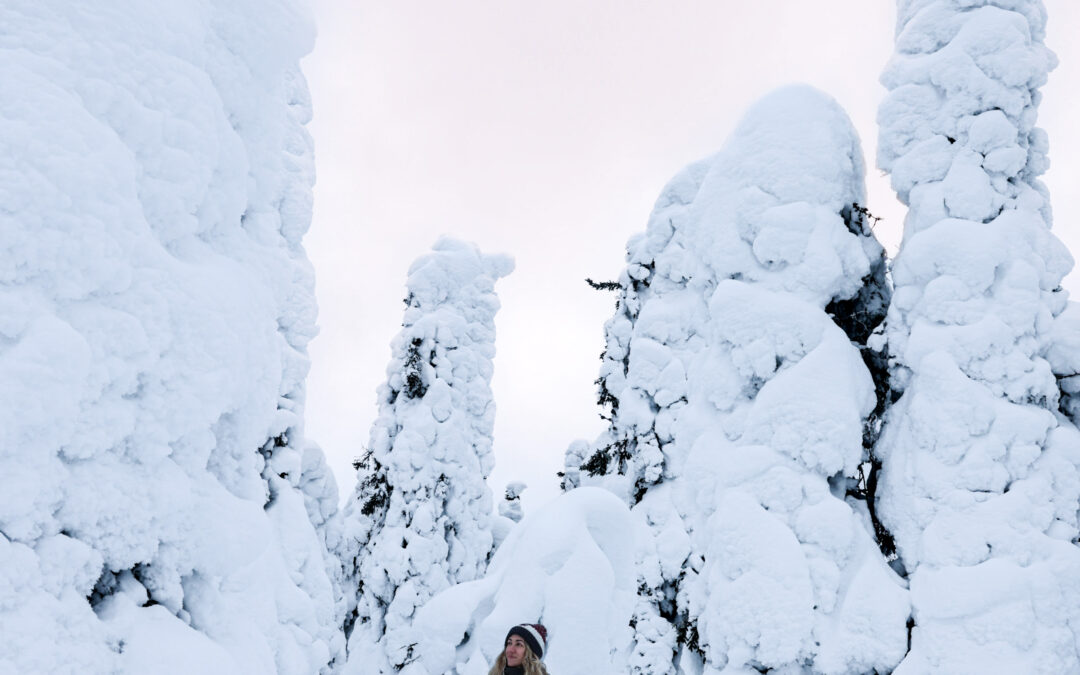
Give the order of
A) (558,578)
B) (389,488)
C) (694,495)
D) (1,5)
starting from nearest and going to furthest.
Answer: (1,5) → (558,578) → (694,495) → (389,488)

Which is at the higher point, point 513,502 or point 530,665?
point 530,665

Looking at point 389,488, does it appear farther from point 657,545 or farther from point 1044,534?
point 1044,534

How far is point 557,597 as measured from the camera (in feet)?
23.8

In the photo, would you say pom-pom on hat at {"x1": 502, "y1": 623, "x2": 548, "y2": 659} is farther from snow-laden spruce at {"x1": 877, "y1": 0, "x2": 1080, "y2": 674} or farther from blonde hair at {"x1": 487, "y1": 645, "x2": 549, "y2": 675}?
snow-laden spruce at {"x1": 877, "y1": 0, "x2": 1080, "y2": 674}

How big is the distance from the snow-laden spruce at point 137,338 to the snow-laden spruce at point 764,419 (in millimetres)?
7050

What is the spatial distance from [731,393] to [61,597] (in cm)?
935

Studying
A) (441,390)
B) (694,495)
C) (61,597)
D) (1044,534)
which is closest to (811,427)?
(694,495)

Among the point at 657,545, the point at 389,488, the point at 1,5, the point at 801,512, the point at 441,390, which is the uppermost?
the point at 1,5

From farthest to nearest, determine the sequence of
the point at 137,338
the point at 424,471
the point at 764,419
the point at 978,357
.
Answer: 1. the point at 424,471
2. the point at 764,419
3. the point at 978,357
4. the point at 137,338

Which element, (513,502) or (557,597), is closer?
(557,597)

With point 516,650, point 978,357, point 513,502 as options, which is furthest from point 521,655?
point 513,502

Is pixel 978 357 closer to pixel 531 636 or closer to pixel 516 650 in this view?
pixel 531 636

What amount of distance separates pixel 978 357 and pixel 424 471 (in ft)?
46.4

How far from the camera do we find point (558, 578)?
24.0 ft
